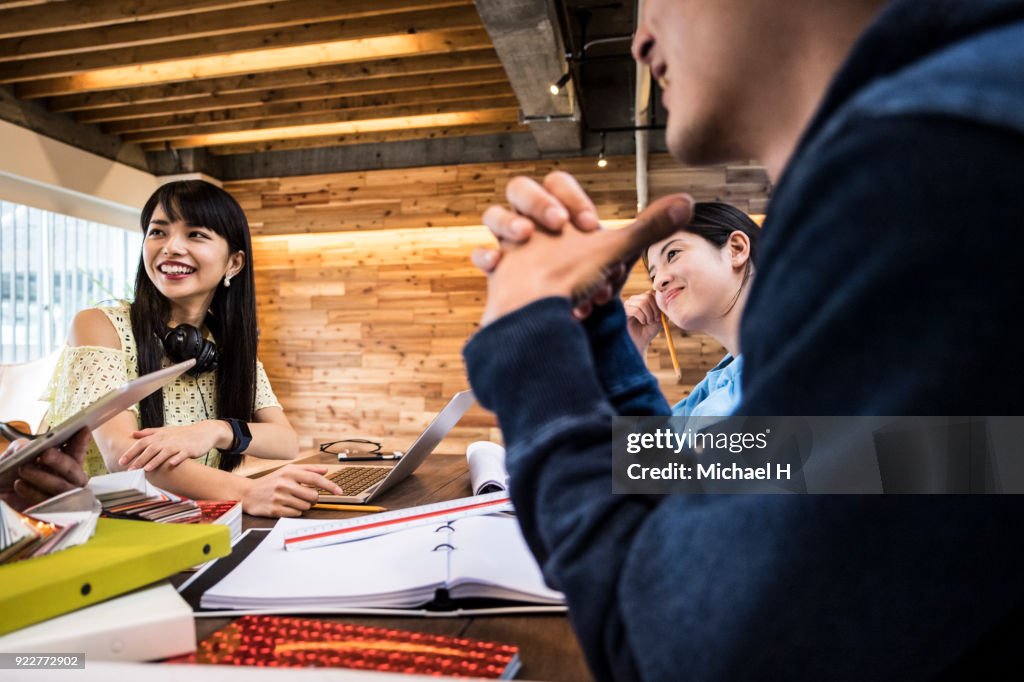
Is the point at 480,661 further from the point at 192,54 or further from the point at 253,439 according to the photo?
the point at 192,54

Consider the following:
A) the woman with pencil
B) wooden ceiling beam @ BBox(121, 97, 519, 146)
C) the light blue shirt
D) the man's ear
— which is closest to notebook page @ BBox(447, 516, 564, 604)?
the light blue shirt

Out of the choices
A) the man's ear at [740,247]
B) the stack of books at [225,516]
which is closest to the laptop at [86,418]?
the stack of books at [225,516]

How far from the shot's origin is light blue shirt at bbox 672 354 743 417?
1.42 metres

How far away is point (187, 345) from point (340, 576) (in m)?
1.38

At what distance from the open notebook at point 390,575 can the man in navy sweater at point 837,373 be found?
25 cm

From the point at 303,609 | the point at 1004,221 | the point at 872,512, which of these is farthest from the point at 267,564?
the point at 1004,221

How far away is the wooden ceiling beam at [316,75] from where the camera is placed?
4.68 m

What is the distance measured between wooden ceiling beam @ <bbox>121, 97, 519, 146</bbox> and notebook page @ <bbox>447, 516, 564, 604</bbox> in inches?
208

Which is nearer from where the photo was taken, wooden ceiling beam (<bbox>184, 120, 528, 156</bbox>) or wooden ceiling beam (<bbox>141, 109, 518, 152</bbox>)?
wooden ceiling beam (<bbox>141, 109, 518, 152</bbox>)

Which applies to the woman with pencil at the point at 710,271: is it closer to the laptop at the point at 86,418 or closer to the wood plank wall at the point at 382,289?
the laptop at the point at 86,418

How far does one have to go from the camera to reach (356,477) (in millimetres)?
1547

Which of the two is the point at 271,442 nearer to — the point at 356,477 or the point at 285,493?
the point at 356,477

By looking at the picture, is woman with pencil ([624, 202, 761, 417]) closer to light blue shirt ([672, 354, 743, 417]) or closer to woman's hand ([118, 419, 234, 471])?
light blue shirt ([672, 354, 743, 417])

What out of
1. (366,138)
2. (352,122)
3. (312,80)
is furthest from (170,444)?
(366,138)
